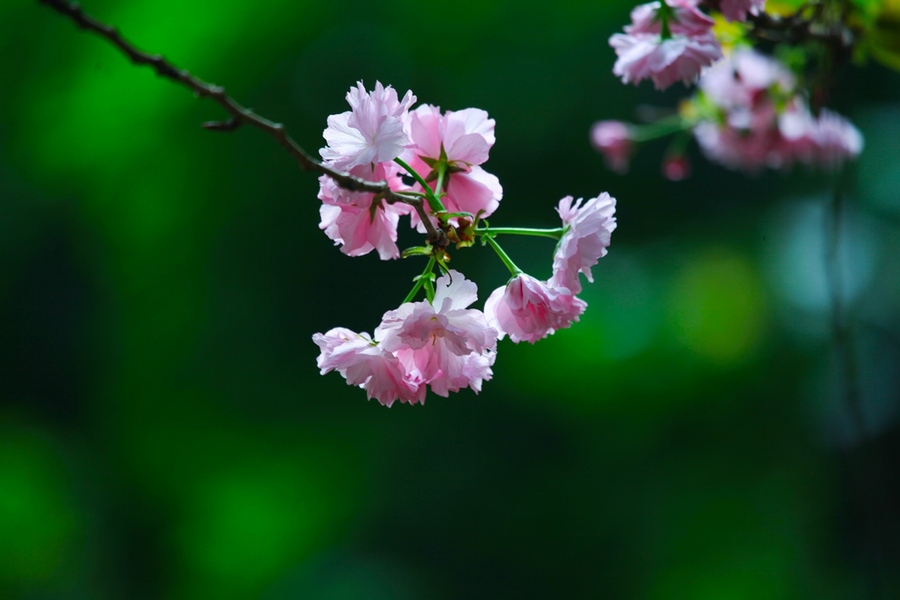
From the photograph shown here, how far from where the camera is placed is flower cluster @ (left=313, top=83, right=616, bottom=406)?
354mm

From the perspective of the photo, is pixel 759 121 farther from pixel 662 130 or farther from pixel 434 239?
pixel 434 239

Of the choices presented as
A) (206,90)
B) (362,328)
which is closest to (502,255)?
(206,90)

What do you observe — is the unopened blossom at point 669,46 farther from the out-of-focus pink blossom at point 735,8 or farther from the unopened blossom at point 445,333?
the unopened blossom at point 445,333

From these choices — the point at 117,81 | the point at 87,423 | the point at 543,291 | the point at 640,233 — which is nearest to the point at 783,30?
the point at 543,291

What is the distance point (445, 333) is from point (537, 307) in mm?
49

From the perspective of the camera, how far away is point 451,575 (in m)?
2.41

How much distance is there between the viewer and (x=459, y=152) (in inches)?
15.7

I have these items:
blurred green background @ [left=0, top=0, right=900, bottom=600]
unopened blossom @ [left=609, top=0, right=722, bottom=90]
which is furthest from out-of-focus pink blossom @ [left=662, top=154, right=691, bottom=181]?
blurred green background @ [left=0, top=0, right=900, bottom=600]

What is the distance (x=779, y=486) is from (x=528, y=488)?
2.36 ft

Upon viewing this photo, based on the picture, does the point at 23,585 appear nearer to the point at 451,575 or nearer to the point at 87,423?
the point at 87,423

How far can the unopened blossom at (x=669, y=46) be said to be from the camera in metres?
0.46

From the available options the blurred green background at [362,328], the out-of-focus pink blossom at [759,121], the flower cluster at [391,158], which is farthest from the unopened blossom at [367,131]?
the blurred green background at [362,328]

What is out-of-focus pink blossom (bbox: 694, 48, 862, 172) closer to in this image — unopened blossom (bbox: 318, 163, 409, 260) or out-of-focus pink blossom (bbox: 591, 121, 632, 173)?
out-of-focus pink blossom (bbox: 591, 121, 632, 173)

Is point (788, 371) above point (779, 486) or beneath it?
above
